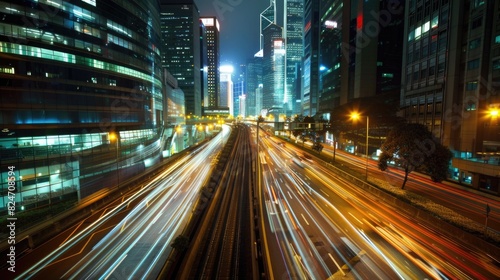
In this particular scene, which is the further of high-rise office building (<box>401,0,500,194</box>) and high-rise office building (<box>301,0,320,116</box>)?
high-rise office building (<box>301,0,320,116</box>)

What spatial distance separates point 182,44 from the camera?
150 meters

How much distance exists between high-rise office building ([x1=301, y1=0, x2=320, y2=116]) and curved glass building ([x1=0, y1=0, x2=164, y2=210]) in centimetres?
8581

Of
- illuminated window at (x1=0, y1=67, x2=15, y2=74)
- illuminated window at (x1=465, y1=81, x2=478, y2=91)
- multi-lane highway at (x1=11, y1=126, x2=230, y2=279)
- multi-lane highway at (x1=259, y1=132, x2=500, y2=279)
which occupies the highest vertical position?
illuminated window at (x1=0, y1=67, x2=15, y2=74)

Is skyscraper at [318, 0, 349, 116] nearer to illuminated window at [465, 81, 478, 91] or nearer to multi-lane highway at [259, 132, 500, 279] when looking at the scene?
illuminated window at [465, 81, 478, 91]

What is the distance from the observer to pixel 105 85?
38.2 metres

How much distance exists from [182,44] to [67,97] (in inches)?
5276

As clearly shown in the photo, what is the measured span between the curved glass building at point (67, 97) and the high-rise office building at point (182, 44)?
10385cm

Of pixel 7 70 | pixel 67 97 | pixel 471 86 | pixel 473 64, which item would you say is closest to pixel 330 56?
pixel 473 64

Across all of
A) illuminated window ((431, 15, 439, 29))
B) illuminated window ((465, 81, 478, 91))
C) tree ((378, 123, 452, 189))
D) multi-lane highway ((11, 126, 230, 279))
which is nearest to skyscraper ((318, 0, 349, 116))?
illuminated window ((431, 15, 439, 29))

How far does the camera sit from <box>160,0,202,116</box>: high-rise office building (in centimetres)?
14788

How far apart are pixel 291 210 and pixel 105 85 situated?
3724 cm

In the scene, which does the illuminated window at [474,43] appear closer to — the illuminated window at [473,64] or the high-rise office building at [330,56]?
the illuminated window at [473,64]

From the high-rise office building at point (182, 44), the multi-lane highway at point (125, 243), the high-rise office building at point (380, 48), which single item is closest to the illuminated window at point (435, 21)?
the high-rise office building at point (380, 48)

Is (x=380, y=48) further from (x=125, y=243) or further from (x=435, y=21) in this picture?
(x=125, y=243)
